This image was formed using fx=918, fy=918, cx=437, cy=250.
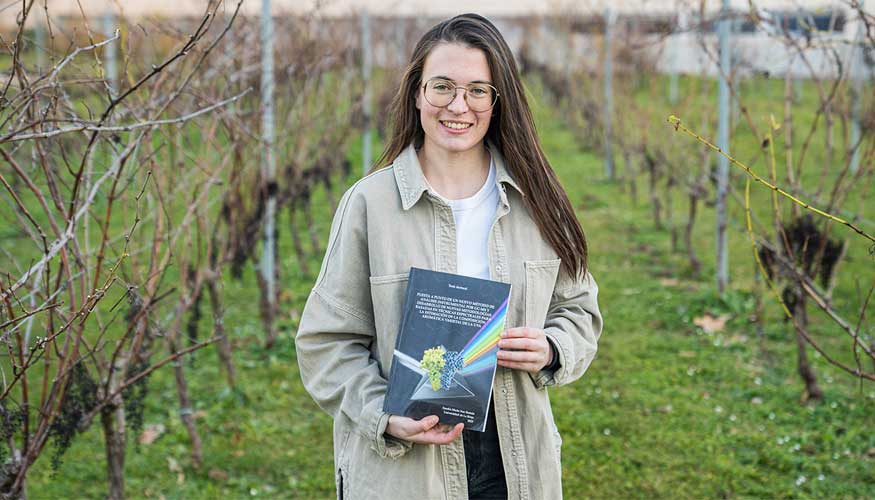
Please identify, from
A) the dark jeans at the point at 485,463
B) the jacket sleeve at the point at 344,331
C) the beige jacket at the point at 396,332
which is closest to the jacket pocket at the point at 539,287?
the beige jacket at the point at 396,332

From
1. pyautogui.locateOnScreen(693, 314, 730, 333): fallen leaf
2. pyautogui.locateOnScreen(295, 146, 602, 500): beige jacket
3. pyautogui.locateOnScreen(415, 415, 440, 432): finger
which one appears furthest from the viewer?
pyautogui.locateOnScreen(693, 314, 730, 333): fallen leaf

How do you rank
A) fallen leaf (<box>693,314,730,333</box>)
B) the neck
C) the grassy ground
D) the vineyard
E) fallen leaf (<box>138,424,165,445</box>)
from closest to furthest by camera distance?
the neck < the vineyard < the grassy ground < fallen leaf (<box>138,424,165,445</box>) < fallen leaf (<box>693,314,730,333</box>)

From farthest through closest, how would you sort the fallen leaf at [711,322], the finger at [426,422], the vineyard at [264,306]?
1. the fallen leaf at [711,322]
2. the vineyard at [264,306]
3. the finger at [426,422]

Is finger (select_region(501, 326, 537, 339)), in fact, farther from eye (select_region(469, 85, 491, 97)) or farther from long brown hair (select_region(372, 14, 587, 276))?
eye (select_region(469, 85, 491, 97))

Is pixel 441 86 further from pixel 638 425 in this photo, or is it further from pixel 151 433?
pixel 151 433

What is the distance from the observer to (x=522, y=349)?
1768 millimetres

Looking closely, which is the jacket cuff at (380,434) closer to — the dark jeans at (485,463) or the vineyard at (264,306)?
the dark jeans at (485,463)

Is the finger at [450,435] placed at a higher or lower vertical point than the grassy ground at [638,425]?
higher

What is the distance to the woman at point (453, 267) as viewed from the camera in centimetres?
177

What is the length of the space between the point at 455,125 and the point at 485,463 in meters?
0.68

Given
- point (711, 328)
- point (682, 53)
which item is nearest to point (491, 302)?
point (711, 328)

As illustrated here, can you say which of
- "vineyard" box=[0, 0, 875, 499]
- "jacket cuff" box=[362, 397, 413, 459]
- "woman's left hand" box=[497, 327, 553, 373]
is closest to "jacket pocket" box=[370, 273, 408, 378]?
"jacket cuff" box=[362, 397, 413, 459]

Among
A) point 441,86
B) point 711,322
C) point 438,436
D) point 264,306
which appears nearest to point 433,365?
point 438,436

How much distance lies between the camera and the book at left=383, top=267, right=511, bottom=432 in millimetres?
1672
